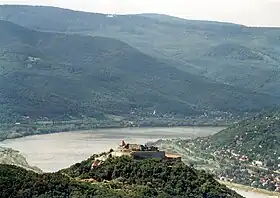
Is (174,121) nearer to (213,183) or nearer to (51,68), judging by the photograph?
(51,68)

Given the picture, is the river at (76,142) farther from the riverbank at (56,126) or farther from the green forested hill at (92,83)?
the green forested hill at (92,83)

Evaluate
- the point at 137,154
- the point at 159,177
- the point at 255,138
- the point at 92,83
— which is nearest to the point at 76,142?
the point at 255,138

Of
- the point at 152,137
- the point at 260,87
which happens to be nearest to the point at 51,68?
the point at 260,87

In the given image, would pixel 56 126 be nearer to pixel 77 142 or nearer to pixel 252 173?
pixel 77 142

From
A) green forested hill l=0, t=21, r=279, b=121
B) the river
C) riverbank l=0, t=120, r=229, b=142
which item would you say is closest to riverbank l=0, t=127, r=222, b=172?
the river

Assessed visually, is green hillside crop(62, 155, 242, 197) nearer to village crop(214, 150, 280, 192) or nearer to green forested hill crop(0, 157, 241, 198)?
green forested hill crop(0, 157, 241, 198)

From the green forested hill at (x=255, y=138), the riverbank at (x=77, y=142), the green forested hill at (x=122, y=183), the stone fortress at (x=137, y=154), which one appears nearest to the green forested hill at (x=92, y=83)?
the riverbank at (x=77, y=142)
